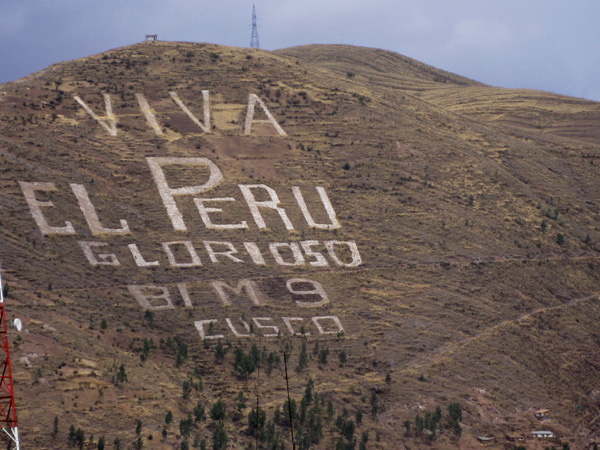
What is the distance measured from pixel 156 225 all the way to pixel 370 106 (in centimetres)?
2402

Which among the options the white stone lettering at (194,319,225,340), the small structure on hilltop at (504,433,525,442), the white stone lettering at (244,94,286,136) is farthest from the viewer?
the white stone lettering at (244,94,286,136)

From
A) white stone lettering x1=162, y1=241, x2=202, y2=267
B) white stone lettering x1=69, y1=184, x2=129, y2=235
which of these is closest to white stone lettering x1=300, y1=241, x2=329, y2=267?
white stone lettering x1=162, y1=241, x2=202, y2=267

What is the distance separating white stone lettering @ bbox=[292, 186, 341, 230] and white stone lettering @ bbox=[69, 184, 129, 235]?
11.2 meters

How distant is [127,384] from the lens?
122 feet

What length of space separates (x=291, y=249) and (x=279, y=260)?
4.42 ft

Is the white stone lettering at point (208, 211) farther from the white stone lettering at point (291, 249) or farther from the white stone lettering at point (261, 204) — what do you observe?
the white stone lettering at point (291, 249)

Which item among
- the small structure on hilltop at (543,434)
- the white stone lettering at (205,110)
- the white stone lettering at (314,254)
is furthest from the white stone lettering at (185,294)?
the small structure on hilltop at (543,434)

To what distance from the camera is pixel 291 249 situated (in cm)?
5066

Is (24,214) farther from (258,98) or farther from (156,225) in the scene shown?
(258,98)

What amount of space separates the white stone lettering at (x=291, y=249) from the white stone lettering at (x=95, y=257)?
9.08 m

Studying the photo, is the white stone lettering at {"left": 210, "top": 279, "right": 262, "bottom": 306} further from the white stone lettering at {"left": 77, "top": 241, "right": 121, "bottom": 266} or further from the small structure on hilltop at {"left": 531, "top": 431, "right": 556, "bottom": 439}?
the small structure on hilltop at {"left": 531, "top": 431, "right": 556, "bottom": 439}

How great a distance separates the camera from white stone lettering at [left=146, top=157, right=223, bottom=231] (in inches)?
2015

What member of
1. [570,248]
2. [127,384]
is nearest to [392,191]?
[570,248]

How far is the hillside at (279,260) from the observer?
128ft
